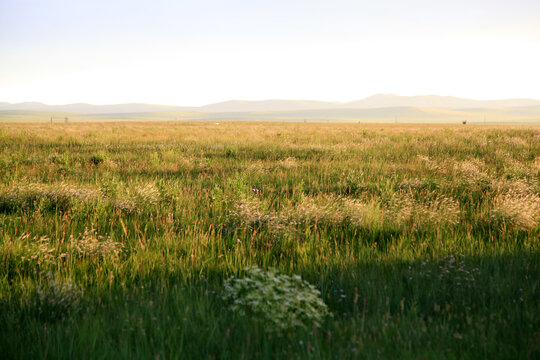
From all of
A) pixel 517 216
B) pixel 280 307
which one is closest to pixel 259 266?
pixel 280 307

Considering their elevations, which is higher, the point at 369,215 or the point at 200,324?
the point at 369,215

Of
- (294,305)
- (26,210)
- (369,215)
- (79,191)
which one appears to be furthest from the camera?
(79,191)

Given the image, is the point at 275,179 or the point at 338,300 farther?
the point at 275,179

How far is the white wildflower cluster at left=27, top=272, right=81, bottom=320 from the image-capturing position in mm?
2855

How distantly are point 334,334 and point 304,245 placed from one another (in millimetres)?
1711

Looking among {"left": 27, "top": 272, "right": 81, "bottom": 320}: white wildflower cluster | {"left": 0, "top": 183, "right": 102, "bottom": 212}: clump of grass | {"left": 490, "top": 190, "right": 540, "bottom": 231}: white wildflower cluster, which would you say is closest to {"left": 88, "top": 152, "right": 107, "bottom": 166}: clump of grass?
{"left": 0, "top": 183, "right": 102, "bottom": 212}: clump of grass

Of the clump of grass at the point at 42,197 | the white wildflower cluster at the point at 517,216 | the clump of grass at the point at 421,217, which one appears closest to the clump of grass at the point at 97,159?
the clump of grass at the point at 42,197

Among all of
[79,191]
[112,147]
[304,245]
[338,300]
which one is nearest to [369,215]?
[304,245]

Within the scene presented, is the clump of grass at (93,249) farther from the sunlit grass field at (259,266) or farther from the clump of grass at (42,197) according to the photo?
the clump of grass at (42,197)

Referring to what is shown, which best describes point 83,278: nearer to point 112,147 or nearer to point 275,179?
point 275,179

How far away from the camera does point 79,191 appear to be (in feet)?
21.2

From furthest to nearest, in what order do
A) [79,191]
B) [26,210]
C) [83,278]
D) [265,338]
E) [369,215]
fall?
[79,191]
[26,210]
[369,215]
[83,278]
[265,338]

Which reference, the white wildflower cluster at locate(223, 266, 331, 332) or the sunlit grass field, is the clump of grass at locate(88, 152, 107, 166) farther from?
the white wildflower cluster at locate(223, 266, 331, 332)

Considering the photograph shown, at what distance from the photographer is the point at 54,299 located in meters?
2.93
